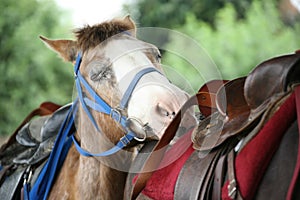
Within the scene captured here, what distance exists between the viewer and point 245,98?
201cm

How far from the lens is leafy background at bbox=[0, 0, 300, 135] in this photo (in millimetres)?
12727

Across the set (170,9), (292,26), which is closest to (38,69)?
(170,9)

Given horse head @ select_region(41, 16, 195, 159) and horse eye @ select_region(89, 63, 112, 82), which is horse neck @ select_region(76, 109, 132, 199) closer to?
horse head @ select_region(41, 16, 195, 159)

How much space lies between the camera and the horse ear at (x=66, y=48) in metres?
3.03

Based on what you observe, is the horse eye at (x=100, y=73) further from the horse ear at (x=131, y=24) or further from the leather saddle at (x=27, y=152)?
the leather saddle at (x=27, y=152)

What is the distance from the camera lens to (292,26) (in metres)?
18.2

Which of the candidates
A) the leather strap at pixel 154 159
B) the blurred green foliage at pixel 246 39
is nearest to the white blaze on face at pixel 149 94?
the leather strap at pixel 154 159

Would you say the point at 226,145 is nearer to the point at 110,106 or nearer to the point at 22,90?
Result: the point at 110,106

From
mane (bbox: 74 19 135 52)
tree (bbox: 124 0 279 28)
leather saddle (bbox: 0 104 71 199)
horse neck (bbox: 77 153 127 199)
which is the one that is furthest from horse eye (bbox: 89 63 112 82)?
tree (bbox: 124 0 279 28)

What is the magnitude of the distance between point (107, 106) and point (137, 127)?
24 cm

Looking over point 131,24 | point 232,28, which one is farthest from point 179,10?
point 131,24

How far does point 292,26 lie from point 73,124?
16.3 metres

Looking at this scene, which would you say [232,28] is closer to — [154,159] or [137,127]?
[137,127]

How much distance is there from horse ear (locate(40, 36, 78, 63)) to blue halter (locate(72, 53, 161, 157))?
10 centimetres
